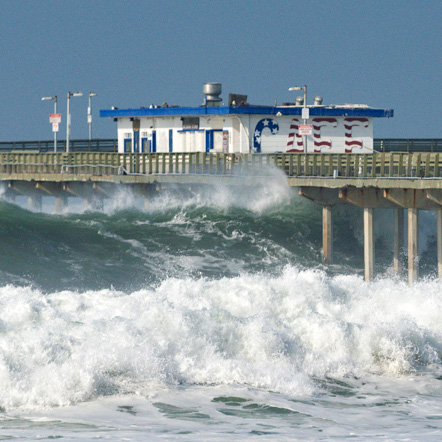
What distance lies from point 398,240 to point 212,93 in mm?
14123

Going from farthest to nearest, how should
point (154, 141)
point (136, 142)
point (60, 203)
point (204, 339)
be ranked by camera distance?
point (60, 203) → point (136, 142) → point (154, 141) → point (204, 339)

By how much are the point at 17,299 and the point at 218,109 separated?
80.0 ft

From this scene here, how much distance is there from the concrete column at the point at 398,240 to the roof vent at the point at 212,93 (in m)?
12.5

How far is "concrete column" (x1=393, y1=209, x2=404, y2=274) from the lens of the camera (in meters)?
38.1

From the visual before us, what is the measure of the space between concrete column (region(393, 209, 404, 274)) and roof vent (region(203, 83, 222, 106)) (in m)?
12.5

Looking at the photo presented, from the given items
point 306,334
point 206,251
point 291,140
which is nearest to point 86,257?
point 206,251

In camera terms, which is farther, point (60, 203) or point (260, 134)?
point (60, 203)

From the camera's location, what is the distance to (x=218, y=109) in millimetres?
46000

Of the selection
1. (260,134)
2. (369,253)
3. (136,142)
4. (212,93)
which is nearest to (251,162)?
(260,134)

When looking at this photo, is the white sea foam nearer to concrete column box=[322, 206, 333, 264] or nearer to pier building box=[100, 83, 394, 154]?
concrete column box=[322, 206, 333, 264]

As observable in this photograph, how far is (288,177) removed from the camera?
39094mm

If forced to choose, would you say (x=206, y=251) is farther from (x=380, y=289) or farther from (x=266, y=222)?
(x=380, y=289)

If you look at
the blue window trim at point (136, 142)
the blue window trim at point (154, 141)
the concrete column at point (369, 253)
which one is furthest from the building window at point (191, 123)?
the concrete column at point (369, 253)

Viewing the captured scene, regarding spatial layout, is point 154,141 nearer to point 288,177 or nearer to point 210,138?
point 210,138
